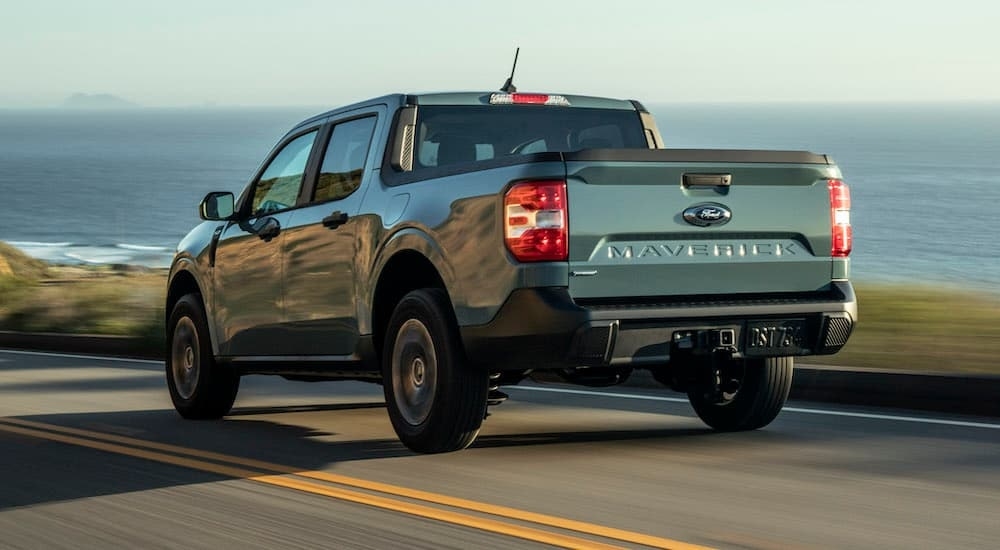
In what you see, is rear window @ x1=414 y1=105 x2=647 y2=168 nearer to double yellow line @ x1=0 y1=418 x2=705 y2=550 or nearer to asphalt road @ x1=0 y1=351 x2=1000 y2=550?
asphalt road @ x1=0 y1=351 x2=1000 y2=550

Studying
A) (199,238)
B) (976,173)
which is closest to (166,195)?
(976,173)

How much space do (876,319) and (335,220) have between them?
743 centimetres

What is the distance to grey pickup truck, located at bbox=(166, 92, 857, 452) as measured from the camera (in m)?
7.34

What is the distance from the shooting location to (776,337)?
7.77 meters

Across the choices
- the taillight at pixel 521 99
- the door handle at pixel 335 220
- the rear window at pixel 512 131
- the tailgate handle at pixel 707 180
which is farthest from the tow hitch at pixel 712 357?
the door handle at pixel 335 220

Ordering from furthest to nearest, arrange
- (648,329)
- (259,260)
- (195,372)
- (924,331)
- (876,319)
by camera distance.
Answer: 1. (876,319)
2. (924,331)
3. (195,372)
4. (259,260)
5. (648,329)

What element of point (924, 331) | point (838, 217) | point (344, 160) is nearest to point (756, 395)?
point (838, 217)

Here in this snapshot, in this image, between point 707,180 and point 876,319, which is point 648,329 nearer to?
point 707,180

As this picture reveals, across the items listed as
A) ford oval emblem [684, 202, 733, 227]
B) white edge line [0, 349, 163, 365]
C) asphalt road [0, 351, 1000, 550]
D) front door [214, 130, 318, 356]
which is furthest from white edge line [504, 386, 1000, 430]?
white edge line [0, 349, 163, 365]

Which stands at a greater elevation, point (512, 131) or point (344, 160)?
point (512, 131)

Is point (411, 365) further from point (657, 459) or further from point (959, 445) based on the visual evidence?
point (959, 445)

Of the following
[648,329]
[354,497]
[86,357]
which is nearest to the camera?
[354,497]

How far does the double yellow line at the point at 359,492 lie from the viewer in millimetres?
5957

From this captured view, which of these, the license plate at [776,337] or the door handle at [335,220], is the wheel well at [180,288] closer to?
the door handle at [335,220]
